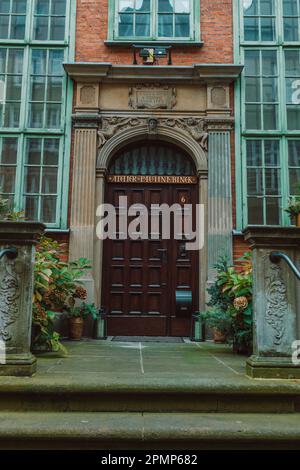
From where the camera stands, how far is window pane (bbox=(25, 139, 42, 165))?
25.1 feet

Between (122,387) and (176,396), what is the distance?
1.42 ft

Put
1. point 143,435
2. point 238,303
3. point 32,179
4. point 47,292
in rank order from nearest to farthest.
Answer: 1. point 143,435
2. point 238,303
3. point 47,292
4. point 32,179

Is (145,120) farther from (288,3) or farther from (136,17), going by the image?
(288,3)

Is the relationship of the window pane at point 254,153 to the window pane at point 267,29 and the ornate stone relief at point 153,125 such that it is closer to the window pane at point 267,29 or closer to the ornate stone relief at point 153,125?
the ornate stone relief at point 153,125

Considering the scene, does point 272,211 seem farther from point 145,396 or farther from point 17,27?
point 17,27

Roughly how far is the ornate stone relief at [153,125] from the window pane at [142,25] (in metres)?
1.65

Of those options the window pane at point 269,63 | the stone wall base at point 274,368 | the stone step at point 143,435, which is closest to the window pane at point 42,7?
the window pane at point 269,63

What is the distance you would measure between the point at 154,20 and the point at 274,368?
6.57 meters

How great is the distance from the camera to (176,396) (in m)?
3.48

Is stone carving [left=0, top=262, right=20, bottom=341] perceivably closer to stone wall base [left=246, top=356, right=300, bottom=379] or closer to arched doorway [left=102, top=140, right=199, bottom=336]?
stone wall base [left=246, top=356, right=300, bottom=379]

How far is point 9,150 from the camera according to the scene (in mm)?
7637

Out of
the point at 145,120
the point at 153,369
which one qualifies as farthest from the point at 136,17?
the point at 153,369

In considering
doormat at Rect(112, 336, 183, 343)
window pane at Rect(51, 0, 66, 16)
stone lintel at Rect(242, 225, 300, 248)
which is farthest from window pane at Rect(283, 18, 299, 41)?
doormat at Rect(112, 336, 183, 343)

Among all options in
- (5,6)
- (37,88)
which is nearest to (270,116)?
(37,88)
